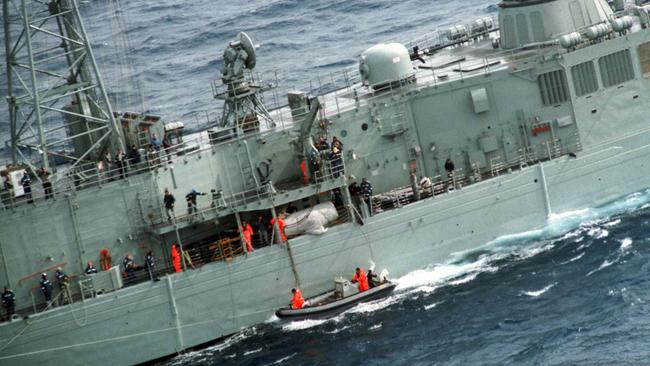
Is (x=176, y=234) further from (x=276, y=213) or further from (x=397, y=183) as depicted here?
(x=397, y=183)

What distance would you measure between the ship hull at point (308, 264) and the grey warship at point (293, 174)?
2.3 inches

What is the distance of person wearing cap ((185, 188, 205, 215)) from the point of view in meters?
35.6

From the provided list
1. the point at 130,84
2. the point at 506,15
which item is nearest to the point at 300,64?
the point at 130,84

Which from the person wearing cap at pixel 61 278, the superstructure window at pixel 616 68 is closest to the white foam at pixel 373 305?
the person wearing cap at pixel 61 278

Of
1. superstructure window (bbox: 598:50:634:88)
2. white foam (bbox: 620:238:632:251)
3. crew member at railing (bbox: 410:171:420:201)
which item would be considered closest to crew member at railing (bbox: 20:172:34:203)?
crew member at railing (bbox: 410:171:420:201)

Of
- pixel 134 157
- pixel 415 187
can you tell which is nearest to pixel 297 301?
pixel 415 187

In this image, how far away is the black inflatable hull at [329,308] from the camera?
35.2 metres

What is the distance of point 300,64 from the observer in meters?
59.3

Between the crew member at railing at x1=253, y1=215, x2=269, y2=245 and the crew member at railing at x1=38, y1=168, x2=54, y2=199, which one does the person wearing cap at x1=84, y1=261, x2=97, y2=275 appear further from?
the crew member at railing at x1=253, y1=215, x2=269, y2=245

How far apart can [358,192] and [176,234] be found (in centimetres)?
654

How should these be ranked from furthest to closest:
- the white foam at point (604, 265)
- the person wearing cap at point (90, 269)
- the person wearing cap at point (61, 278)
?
the white foam at point (604, 265) < the person wearing cap at point (90, 269) < the person wearing cap at point (61, 278)

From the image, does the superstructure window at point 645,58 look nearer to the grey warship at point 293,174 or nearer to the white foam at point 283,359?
the grey warship at point 293,174

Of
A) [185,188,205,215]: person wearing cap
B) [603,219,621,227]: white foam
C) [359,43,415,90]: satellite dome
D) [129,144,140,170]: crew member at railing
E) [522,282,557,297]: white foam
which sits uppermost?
[359,43,415,90]: satellite dome

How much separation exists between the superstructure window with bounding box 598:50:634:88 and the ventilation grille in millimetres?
1724
